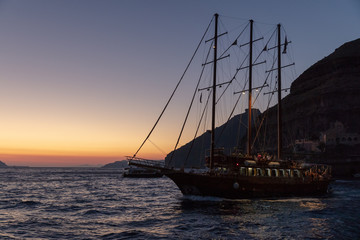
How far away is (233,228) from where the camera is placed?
896 inches

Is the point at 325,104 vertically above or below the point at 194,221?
above

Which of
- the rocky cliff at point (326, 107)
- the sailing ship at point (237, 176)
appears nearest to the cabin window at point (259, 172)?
the sailing ship at point (237, 176)

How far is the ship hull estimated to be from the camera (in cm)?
3512

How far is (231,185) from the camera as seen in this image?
35156mm

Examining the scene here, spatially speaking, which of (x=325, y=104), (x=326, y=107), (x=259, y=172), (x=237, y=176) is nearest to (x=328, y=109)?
(x=326, y=107)

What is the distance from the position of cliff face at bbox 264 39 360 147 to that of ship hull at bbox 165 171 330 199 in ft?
361

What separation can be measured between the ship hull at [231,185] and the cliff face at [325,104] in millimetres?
110059

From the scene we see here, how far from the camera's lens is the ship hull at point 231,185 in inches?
1383

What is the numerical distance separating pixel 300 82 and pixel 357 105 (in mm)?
62906

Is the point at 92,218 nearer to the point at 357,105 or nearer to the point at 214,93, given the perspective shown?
the point at 214,93

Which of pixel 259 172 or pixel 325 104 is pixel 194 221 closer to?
pixel 259 172

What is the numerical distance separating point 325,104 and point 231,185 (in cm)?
12914

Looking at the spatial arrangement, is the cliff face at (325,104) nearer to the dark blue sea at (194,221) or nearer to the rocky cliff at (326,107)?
the rocky cliff at (326,107)

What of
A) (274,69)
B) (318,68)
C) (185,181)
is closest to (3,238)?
(185,181)
